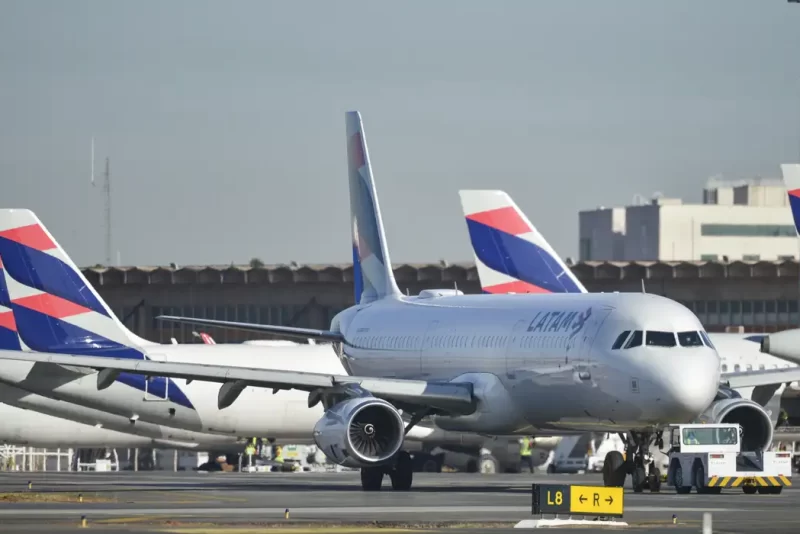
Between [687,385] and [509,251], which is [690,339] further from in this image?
[509,251]

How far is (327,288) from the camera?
116m

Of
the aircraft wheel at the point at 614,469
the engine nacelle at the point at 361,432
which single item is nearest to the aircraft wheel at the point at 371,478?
the engine nacelle at the point at 361,432

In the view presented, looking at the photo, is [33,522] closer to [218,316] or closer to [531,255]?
[531,255]

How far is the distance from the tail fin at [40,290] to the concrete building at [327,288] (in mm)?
54693

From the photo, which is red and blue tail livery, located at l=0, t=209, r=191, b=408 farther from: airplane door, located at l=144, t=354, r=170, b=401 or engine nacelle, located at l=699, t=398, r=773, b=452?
engine nacelle, located at l=699, t=398, r=773, b=452

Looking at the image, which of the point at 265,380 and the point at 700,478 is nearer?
the point at 700,478

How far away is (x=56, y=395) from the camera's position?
57000 mm

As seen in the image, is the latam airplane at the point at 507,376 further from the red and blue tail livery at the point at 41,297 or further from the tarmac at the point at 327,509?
the red and blue tail livery at the point at 41,297

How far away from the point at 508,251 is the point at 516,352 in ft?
72.0

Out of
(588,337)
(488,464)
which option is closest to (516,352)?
(588,337)

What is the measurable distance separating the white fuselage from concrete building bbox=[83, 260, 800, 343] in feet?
196

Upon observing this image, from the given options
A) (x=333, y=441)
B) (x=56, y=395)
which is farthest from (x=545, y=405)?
(x=56, y=395)

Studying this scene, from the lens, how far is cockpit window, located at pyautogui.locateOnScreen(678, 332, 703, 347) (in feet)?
129

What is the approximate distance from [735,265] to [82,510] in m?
82.6
